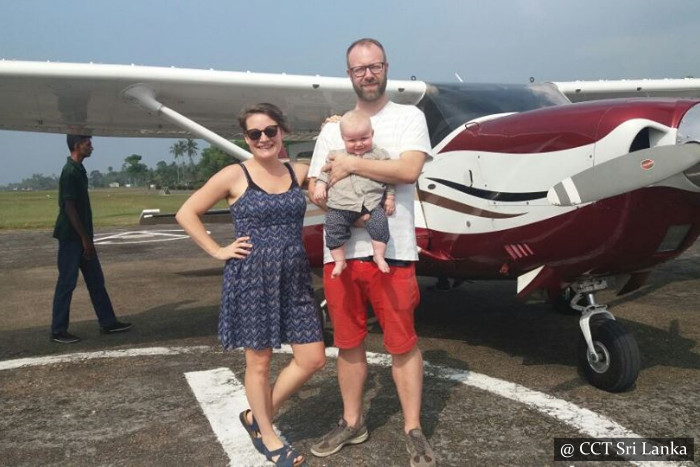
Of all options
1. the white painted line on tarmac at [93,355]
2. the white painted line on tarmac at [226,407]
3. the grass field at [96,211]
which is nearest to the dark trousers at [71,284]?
the white painted line on tarmac at [93,355]

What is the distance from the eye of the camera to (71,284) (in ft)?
16.5

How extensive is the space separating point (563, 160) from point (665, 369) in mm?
1650

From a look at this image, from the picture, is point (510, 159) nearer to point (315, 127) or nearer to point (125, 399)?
point (125, 399)

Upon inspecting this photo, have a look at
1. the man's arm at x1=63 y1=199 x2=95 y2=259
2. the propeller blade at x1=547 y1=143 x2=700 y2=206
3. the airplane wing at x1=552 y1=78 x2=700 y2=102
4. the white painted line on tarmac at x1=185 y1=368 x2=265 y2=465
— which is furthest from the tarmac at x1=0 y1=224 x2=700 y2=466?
the airplane wing at x1=552 y1=78 x2=700 y2=102

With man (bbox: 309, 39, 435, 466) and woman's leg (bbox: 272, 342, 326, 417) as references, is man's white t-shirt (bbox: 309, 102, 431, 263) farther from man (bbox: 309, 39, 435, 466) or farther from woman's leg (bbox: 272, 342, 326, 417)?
woman's leg (bbox: 272, 342, 326, 417)

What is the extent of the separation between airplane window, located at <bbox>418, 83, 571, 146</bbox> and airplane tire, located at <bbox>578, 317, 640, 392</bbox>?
1684 mm

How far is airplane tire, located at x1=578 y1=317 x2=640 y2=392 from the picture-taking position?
319cm

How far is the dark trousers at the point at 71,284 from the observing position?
16.4ft

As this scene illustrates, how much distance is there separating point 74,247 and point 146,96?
1476 millimetres

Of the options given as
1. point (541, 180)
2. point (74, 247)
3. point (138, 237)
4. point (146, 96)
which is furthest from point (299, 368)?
point (138, 237)

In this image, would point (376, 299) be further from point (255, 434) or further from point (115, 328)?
point (115, 328)

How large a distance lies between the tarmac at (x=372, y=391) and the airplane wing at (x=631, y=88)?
240 centimetres

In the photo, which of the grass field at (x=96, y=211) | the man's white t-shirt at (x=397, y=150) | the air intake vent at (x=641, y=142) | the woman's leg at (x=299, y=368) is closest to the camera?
the man's white t-shirt at (x=397, y=150)

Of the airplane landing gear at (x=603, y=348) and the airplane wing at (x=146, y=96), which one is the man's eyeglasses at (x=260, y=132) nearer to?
the airplane landing gear at (x=603, y=348)
